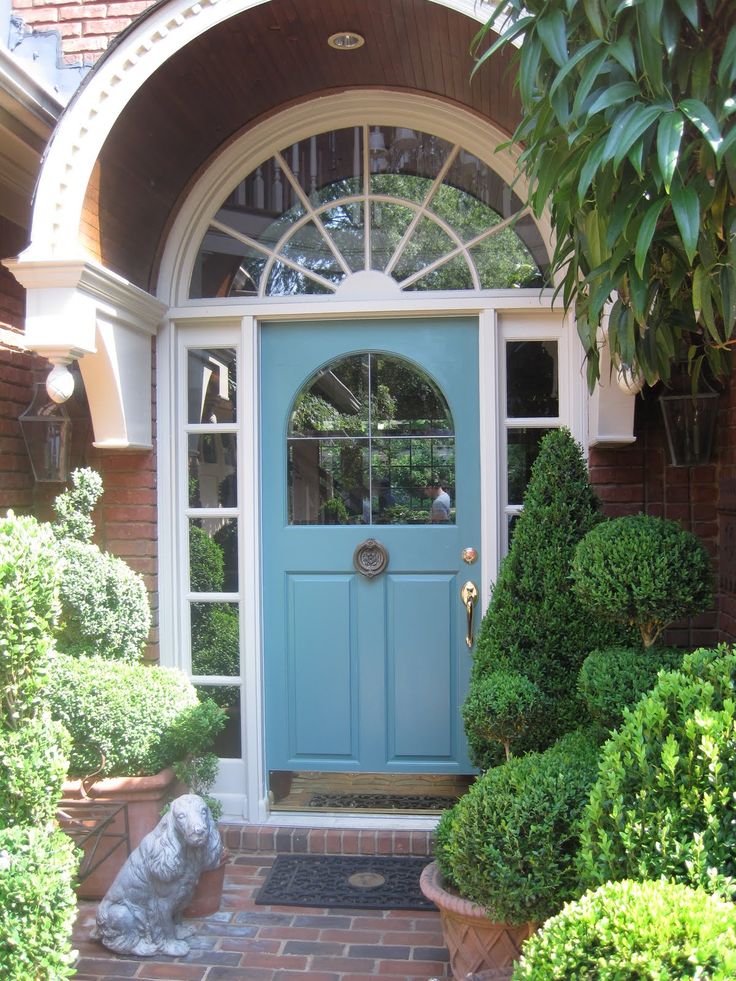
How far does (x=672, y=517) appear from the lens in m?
3.93

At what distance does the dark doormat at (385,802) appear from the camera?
4.17 meters

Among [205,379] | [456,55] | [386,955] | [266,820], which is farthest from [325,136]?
[386,955]

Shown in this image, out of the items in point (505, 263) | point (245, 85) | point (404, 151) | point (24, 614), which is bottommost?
point (24, 614)

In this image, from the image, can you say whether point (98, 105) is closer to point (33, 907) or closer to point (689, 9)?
point (689, 9)

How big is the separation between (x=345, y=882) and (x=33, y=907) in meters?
1.70

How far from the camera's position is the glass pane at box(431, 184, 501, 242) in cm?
419

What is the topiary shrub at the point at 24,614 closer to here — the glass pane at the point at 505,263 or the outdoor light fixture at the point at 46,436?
the outdoor light fixture at the point at 46,436

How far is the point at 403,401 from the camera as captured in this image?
13.9 ft

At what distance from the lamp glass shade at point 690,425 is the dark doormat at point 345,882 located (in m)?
2.06

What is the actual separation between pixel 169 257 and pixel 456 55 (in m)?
1.58

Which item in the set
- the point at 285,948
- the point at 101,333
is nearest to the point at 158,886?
the point at 285,948

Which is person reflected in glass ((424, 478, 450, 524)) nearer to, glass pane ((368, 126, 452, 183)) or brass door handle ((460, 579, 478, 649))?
brass door handle ((460, 579, 478, 649))

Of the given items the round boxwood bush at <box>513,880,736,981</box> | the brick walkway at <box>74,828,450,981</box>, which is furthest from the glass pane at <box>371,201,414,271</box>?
the round boxwood bush at <box>513,880,736,981</box>

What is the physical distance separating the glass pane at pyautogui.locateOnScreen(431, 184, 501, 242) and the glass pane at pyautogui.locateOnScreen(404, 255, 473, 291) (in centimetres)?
13
